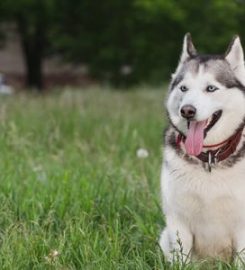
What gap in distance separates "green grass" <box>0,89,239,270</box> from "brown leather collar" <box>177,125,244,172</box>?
0.66m

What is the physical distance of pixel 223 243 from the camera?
4.74 metres

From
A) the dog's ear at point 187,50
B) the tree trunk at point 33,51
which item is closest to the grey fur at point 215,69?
the dog's ear at point 187,50

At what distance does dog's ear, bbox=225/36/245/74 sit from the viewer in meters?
4.68

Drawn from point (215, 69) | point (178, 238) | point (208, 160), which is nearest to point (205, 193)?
point (208, 160)

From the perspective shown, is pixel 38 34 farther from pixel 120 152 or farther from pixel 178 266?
pixel 178 266

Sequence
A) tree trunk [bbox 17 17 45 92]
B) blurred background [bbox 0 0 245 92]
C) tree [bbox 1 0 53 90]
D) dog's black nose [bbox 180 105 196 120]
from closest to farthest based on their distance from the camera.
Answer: dog's black nose [bbox 180 105 196 120] → blurred background [bbox 0 0 245 92] → tree [bbox 1 0 53 90] → tree trunk [bbox 17 17 45 92]

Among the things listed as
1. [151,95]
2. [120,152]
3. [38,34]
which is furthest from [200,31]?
[120,152]

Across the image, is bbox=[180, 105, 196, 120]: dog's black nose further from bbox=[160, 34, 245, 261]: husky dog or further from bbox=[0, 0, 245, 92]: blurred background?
bbox=[0, 0, 245, 92]: blurred background

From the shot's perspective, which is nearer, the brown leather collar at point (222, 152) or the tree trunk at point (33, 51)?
the brown leather collar at point (222, 152)

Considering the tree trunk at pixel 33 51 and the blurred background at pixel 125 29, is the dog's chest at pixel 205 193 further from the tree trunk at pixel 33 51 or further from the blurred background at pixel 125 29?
the tree trunk at pixel 33 51

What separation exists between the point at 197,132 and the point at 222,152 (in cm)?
22

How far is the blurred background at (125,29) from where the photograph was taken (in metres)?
18.2

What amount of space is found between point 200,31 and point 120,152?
11047mm

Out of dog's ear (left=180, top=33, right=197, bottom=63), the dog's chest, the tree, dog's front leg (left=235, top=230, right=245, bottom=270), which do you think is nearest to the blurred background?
the tree
